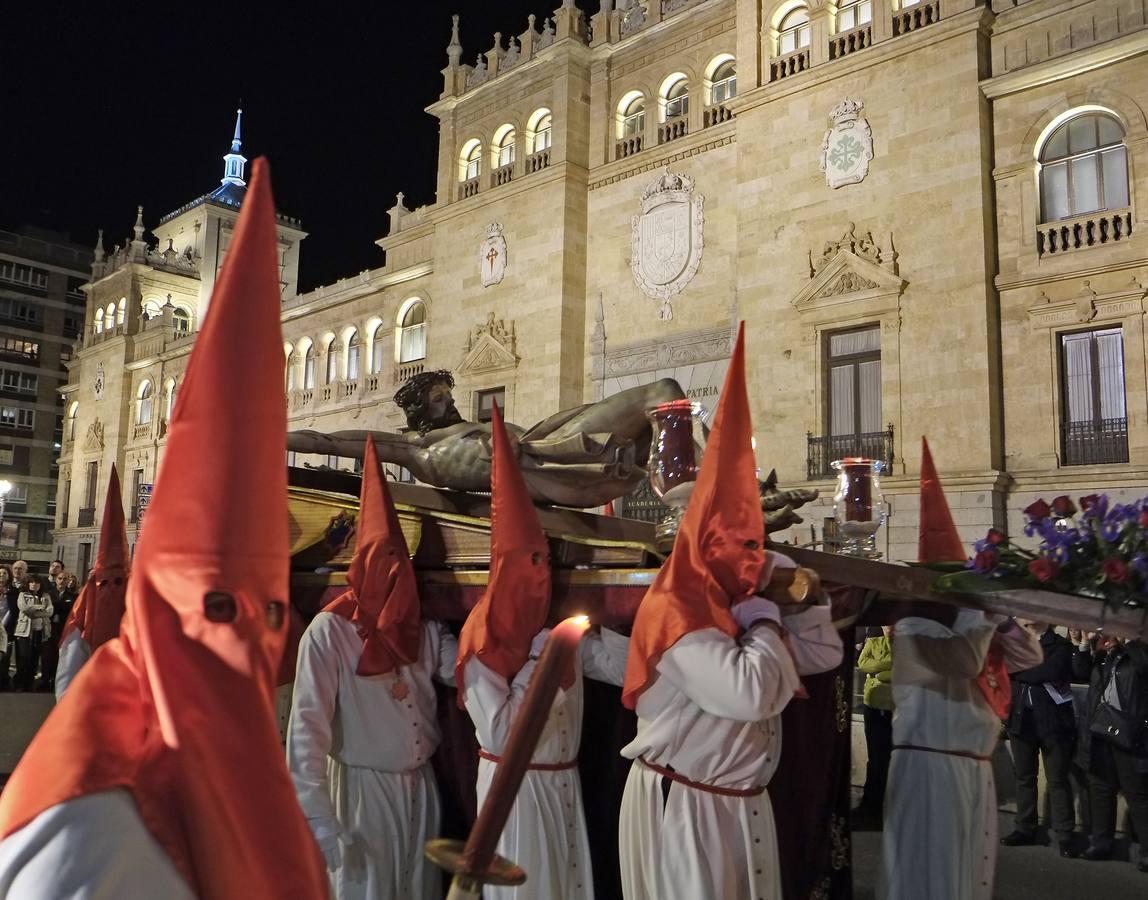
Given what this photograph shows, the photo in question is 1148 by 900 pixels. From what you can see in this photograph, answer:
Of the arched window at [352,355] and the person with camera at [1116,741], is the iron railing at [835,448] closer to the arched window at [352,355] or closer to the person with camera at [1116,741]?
the person with camera at [1116,741]

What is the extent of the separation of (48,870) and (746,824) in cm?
264

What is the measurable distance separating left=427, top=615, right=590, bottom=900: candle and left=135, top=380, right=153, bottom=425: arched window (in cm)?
3382

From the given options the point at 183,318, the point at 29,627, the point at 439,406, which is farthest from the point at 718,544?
the point at 183,318

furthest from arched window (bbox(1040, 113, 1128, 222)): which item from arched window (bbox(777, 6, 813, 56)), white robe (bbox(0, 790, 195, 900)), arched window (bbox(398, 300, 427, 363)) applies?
white robe (bbox(0, 790, 195, 900))

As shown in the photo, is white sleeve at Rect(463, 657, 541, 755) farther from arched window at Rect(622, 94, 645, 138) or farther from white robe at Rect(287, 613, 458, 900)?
arched window at Rect(622, 94, 645, 138)

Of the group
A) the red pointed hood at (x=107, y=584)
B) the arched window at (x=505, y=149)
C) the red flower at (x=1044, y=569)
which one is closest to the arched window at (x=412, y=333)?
the arched window at (x=505, y=149)

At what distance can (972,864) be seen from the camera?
4.66m

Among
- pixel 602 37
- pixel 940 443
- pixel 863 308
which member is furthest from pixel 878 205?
pixel 602 37

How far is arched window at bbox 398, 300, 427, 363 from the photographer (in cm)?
2233

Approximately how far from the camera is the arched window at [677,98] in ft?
58.9

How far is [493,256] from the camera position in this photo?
1980 centimetres

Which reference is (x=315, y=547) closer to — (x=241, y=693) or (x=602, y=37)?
(x=241, y=693)

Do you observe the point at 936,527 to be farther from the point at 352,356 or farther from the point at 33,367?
the point at 33,367

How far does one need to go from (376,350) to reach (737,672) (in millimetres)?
21345
